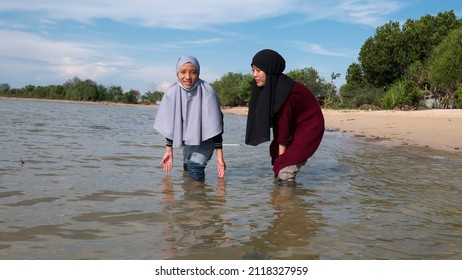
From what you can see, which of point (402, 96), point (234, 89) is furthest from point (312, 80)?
point (402, 96)

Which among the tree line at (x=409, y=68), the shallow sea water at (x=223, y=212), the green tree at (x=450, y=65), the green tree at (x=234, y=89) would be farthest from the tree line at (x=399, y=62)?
the shallow sea water at (x=223, y=212)

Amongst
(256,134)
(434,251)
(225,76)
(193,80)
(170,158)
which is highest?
(225,76)

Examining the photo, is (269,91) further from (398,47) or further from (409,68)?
(398,47)

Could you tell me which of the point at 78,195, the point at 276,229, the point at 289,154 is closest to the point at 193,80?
the point at 289,154

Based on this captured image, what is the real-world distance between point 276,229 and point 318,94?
6322 cm

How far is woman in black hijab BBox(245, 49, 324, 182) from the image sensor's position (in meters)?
4.43

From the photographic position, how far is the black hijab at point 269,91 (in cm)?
441

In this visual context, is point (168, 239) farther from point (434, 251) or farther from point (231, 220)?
point (434, 251)

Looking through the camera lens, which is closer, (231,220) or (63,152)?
(231,220)

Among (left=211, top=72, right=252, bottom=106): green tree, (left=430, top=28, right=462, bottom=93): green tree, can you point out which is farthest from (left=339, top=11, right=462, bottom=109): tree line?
(left=211, top=72, right=252, bottom=106): green tree

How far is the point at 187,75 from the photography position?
4367 millimetres

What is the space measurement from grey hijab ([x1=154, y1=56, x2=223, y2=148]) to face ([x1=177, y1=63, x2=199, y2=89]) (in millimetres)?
92

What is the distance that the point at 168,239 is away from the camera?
2.76 m

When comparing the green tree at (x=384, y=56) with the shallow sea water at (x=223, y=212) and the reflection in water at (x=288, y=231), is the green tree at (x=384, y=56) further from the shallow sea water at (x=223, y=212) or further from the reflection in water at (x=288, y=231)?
the reflection in water at (x=288, y=231)
